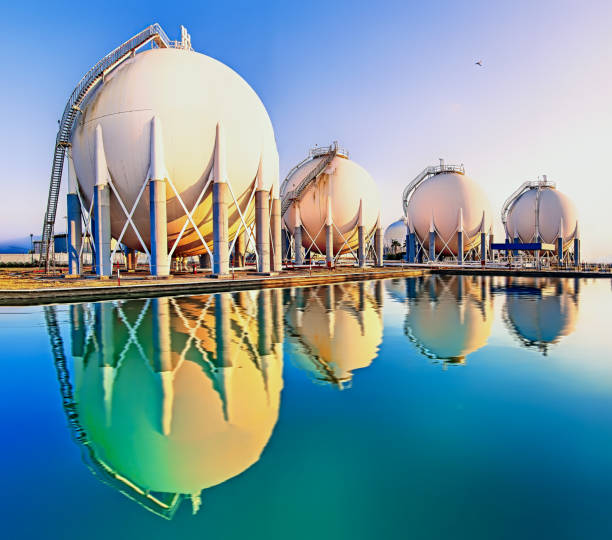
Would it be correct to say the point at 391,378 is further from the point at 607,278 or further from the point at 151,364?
the point at 607,278

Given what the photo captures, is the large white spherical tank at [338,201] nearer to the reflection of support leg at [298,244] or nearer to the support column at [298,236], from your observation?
the support column at [298,236]

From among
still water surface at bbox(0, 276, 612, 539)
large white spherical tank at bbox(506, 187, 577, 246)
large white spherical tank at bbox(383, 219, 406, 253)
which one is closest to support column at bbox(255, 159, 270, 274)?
still water surface at bbox(0, 276, 612, 539)

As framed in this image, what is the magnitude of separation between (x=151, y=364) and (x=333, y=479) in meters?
4.76

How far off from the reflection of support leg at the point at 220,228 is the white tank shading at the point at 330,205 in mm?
17711

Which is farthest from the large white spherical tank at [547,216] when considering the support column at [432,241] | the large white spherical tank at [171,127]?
the large white spherical tank at [171,127]

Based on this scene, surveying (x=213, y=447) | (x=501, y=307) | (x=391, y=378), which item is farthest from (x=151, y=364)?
(x=501, y=307)

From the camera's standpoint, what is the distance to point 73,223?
79.2ft

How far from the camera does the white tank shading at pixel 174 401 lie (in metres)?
3.53

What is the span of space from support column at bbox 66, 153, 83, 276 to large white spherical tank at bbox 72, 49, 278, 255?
900 mm

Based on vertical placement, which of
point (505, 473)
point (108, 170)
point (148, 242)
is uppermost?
point (108, 170)

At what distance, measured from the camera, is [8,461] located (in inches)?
147

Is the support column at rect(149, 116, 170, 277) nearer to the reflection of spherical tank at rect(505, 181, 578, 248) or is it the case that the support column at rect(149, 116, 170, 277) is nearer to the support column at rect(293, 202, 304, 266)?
the support column at rect(293, 202, 304, 266)

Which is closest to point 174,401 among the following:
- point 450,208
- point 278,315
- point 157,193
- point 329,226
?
point 278,315

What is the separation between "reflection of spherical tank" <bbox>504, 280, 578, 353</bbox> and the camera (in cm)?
933
